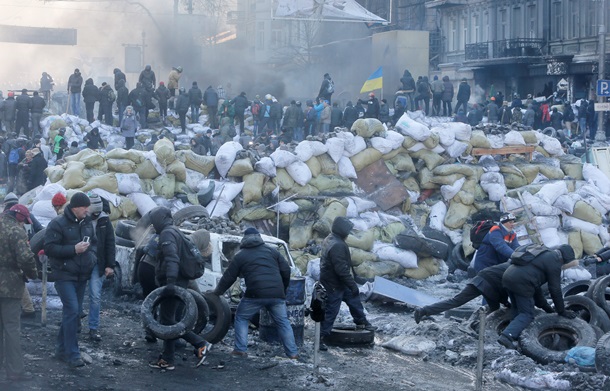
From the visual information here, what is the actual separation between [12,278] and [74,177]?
7.03 m

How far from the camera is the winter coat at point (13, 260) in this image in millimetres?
7637

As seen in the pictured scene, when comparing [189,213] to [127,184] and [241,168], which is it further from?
[241,168]

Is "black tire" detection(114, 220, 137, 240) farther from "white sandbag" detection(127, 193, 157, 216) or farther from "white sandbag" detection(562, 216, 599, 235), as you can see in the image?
"white sandbag" detection(562, 216, 599, 235)

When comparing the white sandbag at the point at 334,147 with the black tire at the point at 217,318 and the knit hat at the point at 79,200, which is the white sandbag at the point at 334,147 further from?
the knit hat at the point at 79,200

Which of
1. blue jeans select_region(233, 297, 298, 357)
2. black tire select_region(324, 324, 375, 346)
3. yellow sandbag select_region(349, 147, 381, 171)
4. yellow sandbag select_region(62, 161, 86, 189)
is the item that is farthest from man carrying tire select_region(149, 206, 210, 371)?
yellow sandbag select_region(349, 147, 381, 171)

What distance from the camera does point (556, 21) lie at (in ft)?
140

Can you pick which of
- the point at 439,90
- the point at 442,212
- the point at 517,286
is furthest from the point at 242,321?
the point at 439,90

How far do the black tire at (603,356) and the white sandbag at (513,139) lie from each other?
9.68 metres

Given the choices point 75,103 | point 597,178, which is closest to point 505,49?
point 75,103

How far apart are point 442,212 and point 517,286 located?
724 cm

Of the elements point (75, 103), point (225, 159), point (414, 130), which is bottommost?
point (225, 159)

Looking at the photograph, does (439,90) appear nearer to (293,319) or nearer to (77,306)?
(293,319)

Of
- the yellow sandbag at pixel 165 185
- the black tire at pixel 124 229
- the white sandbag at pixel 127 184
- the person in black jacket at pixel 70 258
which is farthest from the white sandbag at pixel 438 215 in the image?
the person in black jacket at pixel 70 258

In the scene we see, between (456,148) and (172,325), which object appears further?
(456,148)
